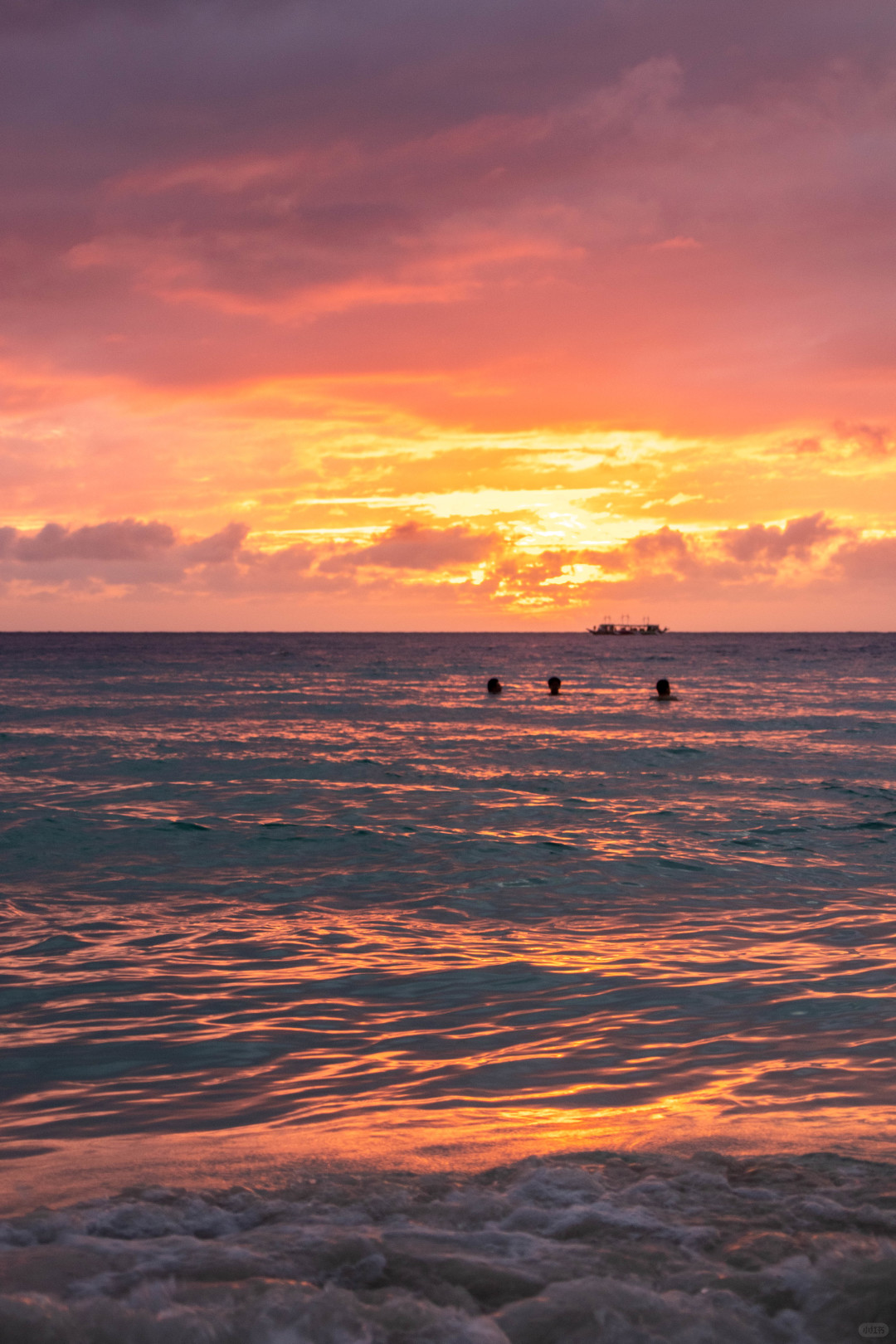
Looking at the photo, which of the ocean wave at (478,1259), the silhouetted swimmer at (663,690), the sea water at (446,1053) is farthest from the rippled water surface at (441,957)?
the silhouetted swimmer at (663,690)

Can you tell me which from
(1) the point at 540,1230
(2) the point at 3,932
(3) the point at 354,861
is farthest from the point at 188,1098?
(3) the point at 354,861

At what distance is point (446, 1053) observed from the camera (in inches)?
269

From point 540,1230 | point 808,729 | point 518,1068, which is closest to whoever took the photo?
point 540,1230

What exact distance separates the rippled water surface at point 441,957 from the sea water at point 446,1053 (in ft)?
0.14

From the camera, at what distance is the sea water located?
390cm

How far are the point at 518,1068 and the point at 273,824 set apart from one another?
1086 centimetres

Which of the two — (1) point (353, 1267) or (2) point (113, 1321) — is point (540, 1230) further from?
(2) point (113, 1321)

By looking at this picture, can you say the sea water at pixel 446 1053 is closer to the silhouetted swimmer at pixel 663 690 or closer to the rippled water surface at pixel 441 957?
the rippled water surface at pixel 441 957

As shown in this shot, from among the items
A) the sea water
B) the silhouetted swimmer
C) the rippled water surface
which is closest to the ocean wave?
the sea water

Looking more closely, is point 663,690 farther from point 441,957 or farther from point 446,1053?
point 446,1053

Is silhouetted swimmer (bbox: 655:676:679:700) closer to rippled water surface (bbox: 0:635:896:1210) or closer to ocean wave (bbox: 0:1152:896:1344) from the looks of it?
rippled water surface (bbox: 0:635:896:1210)

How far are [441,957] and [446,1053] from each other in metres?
2.39

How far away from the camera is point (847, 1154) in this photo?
4.88m

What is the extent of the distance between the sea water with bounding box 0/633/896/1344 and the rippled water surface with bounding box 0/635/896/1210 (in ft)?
0.14
